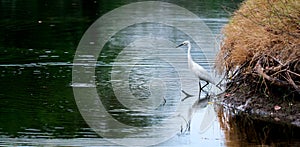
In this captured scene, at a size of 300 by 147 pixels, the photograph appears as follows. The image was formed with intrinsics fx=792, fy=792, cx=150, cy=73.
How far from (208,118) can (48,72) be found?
15.0ft

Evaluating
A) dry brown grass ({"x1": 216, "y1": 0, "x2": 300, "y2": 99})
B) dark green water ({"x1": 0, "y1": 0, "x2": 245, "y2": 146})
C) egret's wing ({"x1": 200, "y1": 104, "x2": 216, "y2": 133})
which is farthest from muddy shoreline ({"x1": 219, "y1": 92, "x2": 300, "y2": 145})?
dark green water ({"x1": 0, "y1": 0, "x2": 245, "y2": 146})

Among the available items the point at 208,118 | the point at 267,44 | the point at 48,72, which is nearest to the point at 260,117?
the point at 208,118

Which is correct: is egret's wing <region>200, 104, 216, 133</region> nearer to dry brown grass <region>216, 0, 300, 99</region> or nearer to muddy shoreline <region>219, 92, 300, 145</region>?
muddy shoreline <region>219, 92, 300, 145</region>

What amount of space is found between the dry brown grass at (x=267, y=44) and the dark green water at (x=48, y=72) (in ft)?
4.72

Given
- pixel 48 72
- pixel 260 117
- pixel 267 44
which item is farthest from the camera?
pixel 48 72

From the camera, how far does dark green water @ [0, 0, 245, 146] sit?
37.9 ft

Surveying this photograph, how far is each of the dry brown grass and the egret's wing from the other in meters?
0.84

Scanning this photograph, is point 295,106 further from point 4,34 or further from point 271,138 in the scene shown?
point 4,34

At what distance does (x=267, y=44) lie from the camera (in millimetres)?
13133

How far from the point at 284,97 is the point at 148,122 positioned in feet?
7.66

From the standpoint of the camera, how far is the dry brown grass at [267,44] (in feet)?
41.5

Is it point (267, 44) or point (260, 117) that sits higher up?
point (267, 44)

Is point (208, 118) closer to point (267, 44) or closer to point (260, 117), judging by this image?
point (260, 117)

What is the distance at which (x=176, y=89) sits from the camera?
14953mm
